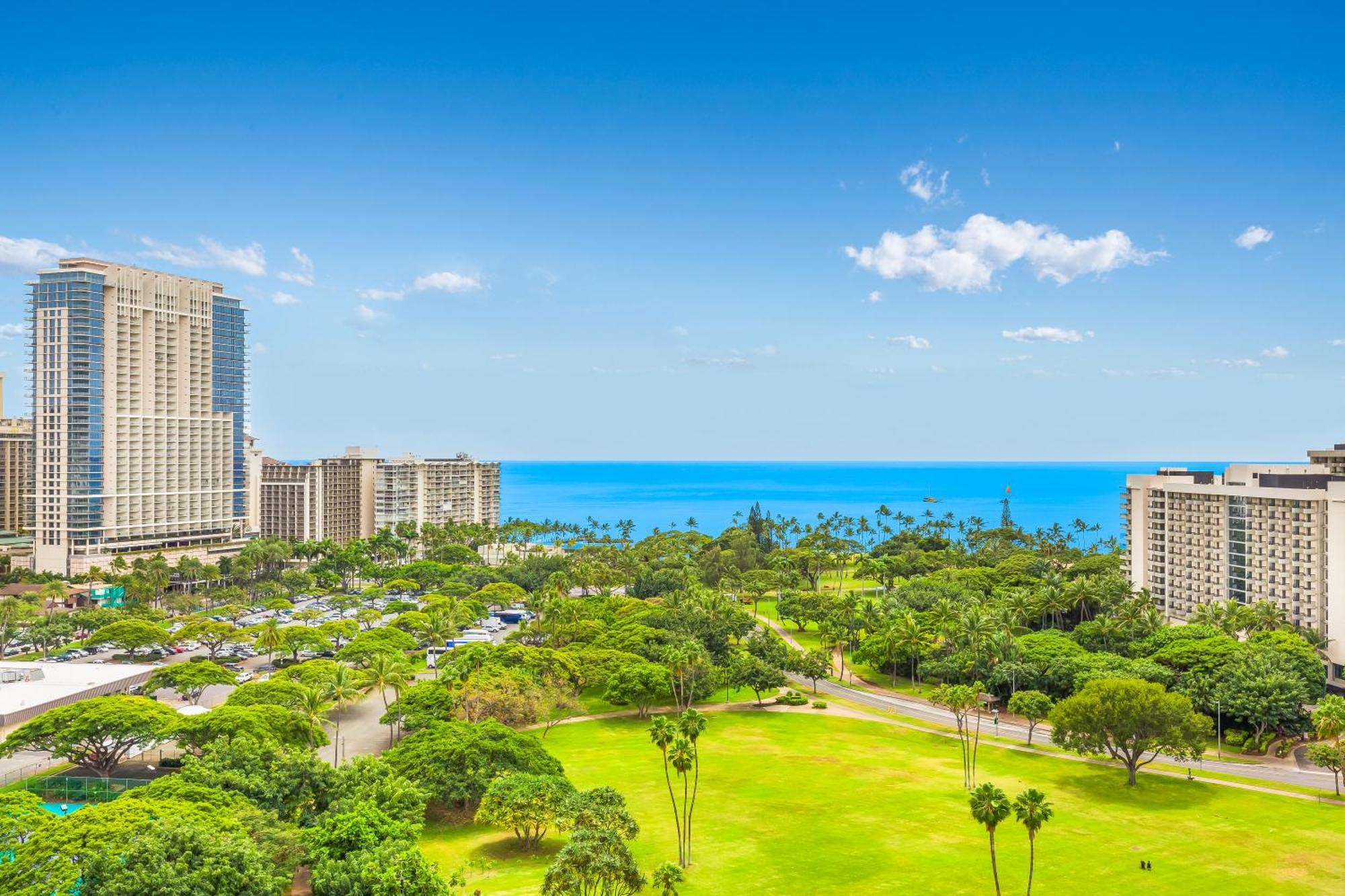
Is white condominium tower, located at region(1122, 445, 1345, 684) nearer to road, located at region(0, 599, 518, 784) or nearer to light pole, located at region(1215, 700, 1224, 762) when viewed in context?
light pole, located at region(1215, 700, 1224, 762)

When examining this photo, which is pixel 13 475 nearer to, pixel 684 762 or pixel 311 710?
pixel 311 710

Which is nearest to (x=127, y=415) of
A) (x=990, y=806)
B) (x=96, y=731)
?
(x=96, y=731)

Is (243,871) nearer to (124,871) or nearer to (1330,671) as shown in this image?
(124,871)

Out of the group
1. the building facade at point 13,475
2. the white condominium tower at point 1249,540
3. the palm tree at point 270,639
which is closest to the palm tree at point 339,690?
the palm tree at point 270,639

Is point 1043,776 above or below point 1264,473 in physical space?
below

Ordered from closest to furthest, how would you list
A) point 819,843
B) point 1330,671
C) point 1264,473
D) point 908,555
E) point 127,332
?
point 819,843
point 1330,671
point 1264,473
point 127,332
point 908,555

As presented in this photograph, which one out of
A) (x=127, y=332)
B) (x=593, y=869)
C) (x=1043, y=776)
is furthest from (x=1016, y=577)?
(x=127, y=332)

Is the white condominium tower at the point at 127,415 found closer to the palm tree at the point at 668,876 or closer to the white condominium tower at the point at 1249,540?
the palm tree at the point at 668,876
